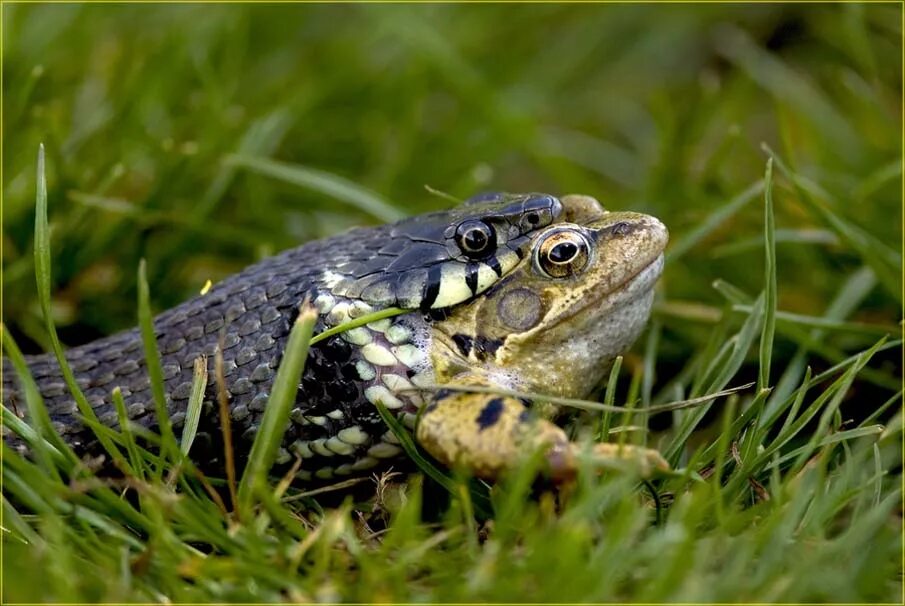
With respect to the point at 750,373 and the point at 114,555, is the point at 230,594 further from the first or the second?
the point at 750,373

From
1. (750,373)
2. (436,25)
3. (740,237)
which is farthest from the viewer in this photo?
(436,25)

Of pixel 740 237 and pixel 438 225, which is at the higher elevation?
pixel 438 225

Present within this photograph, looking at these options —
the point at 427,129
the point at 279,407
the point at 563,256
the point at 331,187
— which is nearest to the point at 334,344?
the point at 279,407

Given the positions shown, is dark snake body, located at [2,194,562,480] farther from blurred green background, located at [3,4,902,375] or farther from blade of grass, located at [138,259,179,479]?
blurred green background, located at [3,4,902,375]

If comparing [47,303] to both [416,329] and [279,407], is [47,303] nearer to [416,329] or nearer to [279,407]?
[279,407]

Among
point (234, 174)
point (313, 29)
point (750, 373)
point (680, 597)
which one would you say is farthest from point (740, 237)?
point (313, 29)

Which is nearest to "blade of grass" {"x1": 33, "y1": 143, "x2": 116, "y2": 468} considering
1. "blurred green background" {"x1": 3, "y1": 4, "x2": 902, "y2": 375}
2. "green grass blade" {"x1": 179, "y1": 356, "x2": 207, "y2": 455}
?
"green grass blade" {"x1": 179, "y1": 356, "x2": 207, "y2": 455}

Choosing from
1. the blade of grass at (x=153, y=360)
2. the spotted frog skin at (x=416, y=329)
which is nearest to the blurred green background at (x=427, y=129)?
the spotted frog skin at (x=416, y=329)
